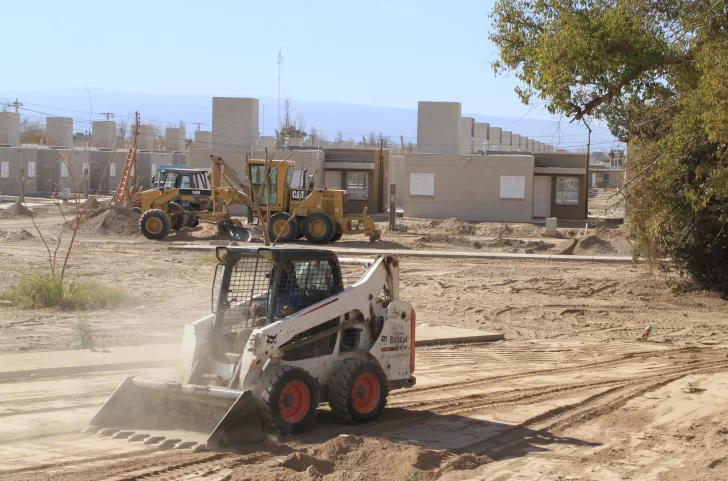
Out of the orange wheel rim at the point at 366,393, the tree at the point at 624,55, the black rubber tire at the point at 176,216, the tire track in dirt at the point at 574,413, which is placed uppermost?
the tree at the point at 624,55

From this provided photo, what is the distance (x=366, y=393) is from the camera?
9.72 metres


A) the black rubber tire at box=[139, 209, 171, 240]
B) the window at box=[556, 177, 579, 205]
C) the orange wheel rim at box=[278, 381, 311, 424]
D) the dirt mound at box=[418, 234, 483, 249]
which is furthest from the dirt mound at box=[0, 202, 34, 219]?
the orange wheel rim at box=[278, 381, 311, 424]

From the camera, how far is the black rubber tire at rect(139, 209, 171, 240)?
3512 centimetres

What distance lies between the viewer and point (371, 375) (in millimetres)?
9727

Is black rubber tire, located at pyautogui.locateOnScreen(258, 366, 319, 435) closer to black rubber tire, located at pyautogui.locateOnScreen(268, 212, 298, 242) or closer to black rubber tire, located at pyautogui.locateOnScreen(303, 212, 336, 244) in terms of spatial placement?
black rubber tire, located at pyautogui.locateOnScreen(268, 212, 298, 242)

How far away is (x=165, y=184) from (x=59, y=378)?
26.0 meters

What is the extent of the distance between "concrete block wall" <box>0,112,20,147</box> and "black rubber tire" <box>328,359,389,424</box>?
71558 millimetres

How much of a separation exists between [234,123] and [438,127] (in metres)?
12.6

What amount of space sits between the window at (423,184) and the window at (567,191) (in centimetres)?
752

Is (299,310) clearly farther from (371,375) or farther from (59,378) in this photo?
(59,378)

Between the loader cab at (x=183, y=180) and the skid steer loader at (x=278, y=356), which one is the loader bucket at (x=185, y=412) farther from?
the loader cab at (x=183, y=180)

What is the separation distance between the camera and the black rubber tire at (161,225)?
35125 millimetres

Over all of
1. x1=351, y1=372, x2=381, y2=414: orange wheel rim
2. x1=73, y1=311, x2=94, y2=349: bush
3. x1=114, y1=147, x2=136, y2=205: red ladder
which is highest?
x1=114, y1=147, x2=136, y2=205: red ladder

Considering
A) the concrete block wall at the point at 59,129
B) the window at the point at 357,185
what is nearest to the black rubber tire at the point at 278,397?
the window at the point at 357,185
